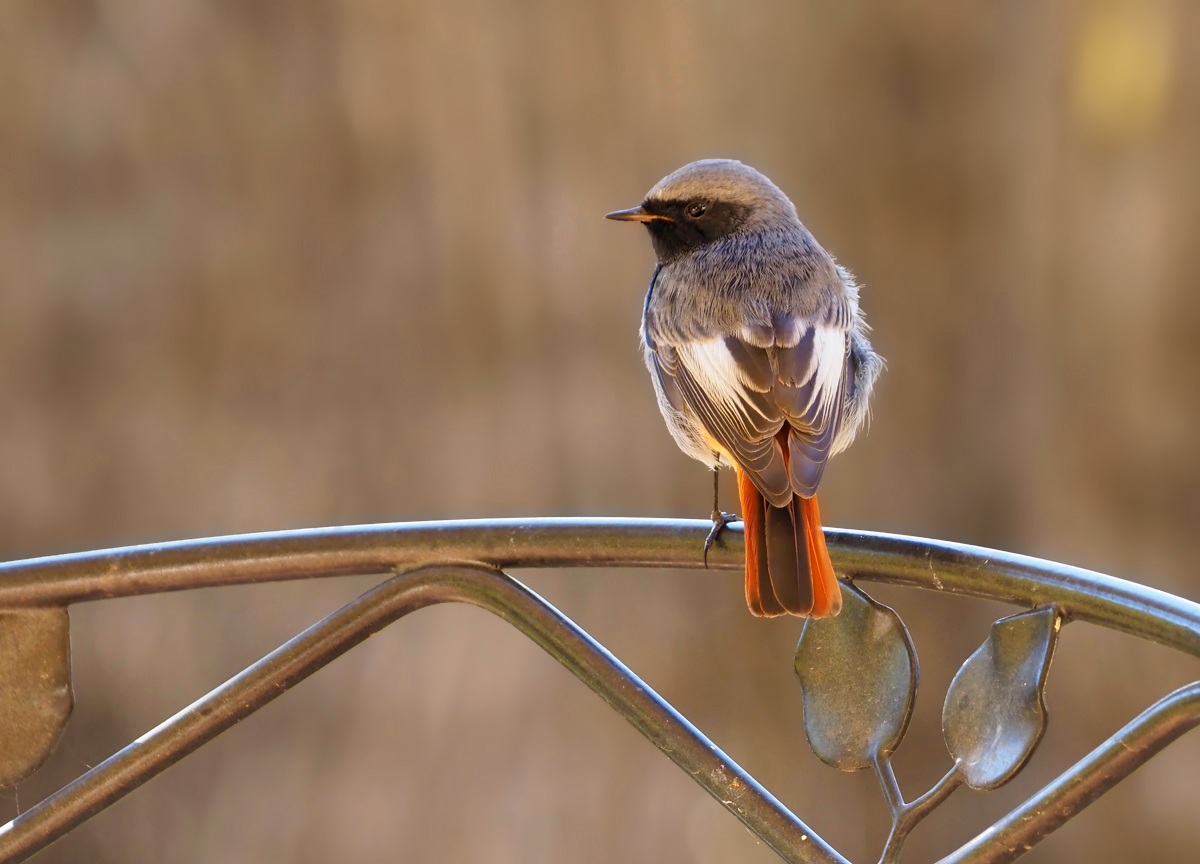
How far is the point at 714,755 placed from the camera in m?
1.23

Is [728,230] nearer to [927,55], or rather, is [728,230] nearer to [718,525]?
[718,525]

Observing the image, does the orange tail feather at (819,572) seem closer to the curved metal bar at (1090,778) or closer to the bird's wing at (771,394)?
the bird's wing at (771,394)

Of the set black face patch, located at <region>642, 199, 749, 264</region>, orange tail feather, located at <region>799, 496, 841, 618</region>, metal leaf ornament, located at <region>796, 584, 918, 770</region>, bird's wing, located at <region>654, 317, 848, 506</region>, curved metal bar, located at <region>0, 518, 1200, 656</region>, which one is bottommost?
metal leaf ornament, located at <region>796, 584, 918, 770</region>

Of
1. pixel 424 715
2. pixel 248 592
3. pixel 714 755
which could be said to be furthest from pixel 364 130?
pixel 714 755

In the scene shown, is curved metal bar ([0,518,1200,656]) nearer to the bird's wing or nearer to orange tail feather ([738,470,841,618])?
orange tail feather ([738,470,841,618])

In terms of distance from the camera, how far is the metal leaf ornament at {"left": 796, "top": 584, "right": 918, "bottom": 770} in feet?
4.11

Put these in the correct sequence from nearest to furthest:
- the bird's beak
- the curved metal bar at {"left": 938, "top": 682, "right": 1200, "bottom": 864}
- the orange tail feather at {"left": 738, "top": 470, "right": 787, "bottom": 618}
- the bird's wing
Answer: the curved metal bar at {"left": 938, "top": 682, "right": 1200, "bottom": 864} → the orange tail feather at {"left": 738, "top": 470, "right": 787, "bottom": 618} → the bird's wing → the bird's beak

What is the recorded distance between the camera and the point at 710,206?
8.32 ft

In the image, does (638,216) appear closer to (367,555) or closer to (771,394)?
(771,394)

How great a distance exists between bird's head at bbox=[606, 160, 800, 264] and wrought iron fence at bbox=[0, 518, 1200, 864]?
1.13 m

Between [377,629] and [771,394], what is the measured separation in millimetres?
891

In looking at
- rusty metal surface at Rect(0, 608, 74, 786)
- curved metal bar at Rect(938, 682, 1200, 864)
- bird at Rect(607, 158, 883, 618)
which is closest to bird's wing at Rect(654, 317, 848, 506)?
bird at Rect(607, 158, 883, 618)

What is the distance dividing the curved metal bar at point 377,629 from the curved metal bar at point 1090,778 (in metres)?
0.16

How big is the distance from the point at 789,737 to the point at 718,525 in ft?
10.8
